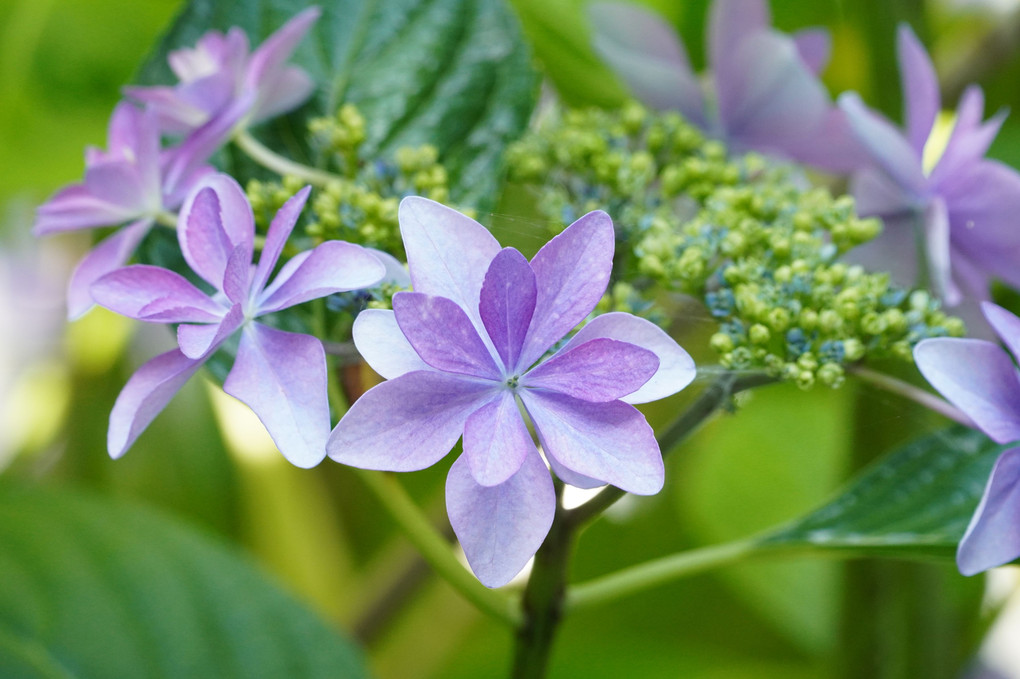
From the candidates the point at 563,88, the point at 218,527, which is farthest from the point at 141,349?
the point at 563,88

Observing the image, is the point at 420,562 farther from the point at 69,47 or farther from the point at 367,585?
the point at 69,47

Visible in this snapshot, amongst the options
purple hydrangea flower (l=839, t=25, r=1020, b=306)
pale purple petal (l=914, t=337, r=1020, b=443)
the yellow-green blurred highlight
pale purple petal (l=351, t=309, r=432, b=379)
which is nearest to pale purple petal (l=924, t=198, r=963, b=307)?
purple hydrangea flower (l=839, t=25, r=1020, b=306)

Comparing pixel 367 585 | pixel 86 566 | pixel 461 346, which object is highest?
pixel 461 346

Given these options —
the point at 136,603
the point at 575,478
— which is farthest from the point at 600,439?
the point at 136,603

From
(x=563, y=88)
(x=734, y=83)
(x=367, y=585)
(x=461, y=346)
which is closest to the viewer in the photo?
(x=461, y=346)

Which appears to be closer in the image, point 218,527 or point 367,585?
point 367,585

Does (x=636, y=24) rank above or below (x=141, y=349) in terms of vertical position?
above

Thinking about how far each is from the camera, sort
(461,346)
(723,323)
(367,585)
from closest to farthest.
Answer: (461,346) < (723,323) < (367,585)

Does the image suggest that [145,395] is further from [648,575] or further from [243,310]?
[648,575]
